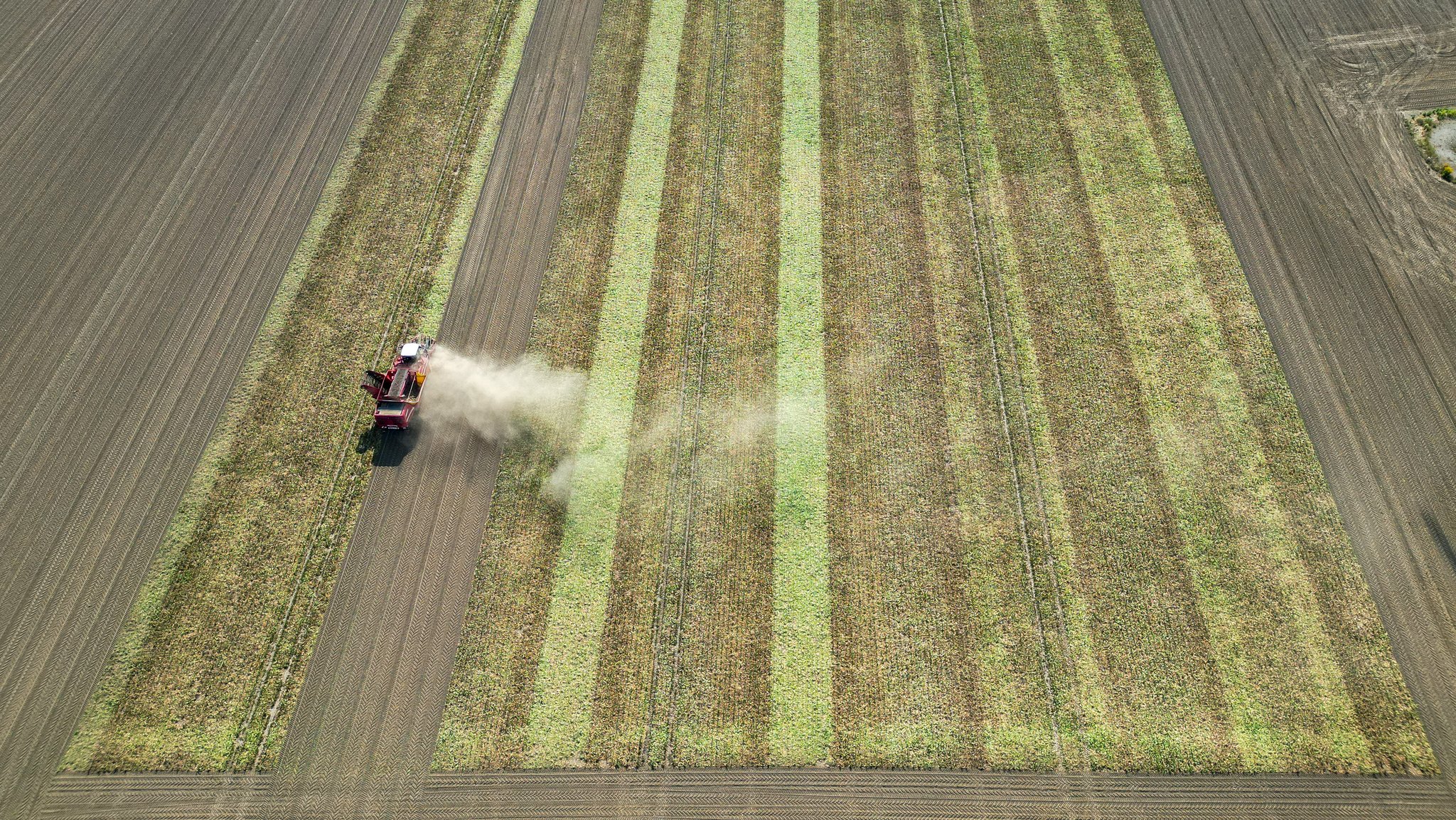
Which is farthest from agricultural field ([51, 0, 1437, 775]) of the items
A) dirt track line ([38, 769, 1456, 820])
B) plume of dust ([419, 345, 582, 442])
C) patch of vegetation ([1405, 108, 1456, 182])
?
patch of vegetation ([1405, 108, 1456, 182])

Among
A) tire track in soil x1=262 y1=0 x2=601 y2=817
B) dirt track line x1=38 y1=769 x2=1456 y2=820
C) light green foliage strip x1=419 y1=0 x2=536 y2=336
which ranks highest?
light green foliage strip x1=419 y1=0 x2=536 y2=336

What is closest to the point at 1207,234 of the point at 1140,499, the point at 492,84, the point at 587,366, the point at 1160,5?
the point at 1140,499

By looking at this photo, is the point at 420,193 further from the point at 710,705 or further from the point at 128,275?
the point at 710,705

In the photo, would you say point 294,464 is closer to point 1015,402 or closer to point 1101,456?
point 1015,402

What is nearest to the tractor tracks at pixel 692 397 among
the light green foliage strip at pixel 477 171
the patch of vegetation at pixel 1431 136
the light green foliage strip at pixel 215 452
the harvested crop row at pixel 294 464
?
the light green foliage strip at pixel 477 171

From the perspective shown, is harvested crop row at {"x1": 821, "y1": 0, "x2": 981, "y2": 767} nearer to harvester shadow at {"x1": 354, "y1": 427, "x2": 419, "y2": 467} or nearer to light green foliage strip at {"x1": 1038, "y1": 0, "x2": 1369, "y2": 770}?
light green foliage strip at {"x1": 1038, "y1": 0, "x2": 1369, "y2": 770}

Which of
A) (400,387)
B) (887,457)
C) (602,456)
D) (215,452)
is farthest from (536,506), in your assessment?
(887,457)

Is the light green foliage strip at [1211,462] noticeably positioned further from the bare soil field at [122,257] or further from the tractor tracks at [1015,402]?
the bare soil field at [122,257]
